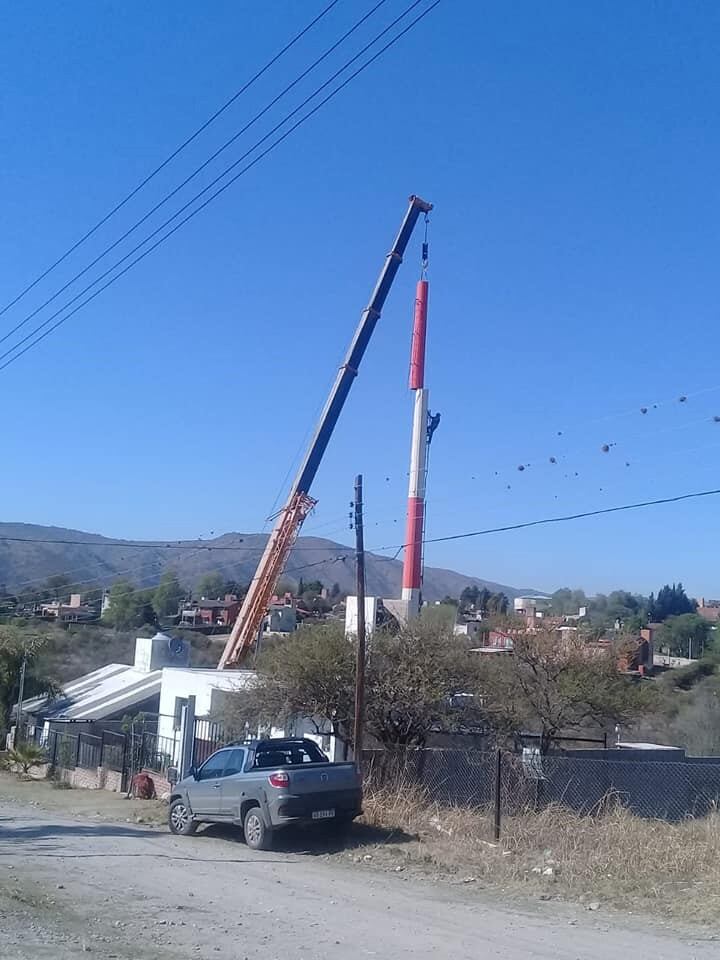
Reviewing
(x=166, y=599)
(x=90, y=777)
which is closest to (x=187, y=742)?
(x=90, y=777)

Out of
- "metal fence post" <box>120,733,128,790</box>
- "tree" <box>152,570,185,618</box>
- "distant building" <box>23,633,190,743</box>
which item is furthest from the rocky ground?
"tree" <box>152,570,185,618</box>

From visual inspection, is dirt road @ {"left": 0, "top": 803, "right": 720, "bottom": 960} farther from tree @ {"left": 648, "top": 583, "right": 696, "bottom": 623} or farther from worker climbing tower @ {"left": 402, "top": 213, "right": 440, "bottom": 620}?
tree @ {"left": 648, "top": 583, "right": 696, "bottom": 623}

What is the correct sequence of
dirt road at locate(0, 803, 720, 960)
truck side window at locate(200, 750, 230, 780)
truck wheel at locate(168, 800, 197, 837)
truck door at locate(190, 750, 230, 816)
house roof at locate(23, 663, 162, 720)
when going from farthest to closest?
1. house roof at locate(23, 663, 162, 720)
2. truck wheel at locate(168, 800, 197, 837)
3. truck side window at locate(200, 750, 230, 780)
4. truck door at locate(190, 750, 230, 816)
5. dirt road at locate(0, 803, 720, 960)

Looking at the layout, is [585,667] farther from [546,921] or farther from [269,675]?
[546,921]

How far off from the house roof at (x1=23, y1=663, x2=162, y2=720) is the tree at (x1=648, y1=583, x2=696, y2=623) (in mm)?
73404

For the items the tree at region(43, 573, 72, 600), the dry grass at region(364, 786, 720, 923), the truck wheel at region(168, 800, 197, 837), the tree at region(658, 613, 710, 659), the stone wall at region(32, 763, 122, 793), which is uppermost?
the tree at region(43, 573, 72, 600)

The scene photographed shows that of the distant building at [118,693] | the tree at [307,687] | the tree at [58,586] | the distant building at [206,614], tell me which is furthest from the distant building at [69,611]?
the tree at [307,687]

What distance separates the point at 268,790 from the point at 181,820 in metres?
2.95

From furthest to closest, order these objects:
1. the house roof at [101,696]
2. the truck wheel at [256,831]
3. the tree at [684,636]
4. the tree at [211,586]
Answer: the tree at [211,586] < the tree at [684,636] < the house roof at [101,696] < the truck wheel at [256,831]

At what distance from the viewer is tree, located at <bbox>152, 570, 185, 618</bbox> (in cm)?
10306

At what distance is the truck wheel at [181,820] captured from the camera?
59.6ft

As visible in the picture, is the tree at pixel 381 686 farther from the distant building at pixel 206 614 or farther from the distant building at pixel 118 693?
the distant building at pixel 206 614

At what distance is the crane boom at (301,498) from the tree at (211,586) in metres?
78.4

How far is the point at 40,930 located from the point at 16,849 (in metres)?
7.02
